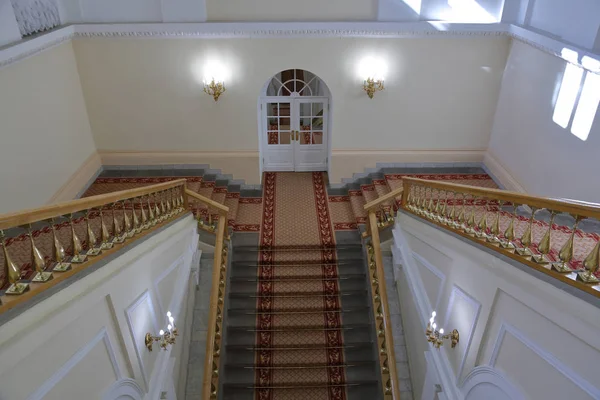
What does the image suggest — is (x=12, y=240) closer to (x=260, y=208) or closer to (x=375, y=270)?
(x=260, y=208)

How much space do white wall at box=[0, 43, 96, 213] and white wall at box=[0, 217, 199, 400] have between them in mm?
2402

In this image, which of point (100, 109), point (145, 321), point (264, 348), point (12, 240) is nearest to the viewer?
point (145, 321)

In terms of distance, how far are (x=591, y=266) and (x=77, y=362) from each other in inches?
151

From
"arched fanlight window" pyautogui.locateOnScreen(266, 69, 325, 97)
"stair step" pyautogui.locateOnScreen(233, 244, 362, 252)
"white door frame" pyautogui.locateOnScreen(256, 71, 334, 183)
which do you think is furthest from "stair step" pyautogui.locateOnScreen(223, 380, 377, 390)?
"arched fanlight window" pyautogui.locateOnScreen(266, 69, 325, 97)

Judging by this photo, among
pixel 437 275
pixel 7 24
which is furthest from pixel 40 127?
pixel 437 275

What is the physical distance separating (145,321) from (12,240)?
6.55 ft

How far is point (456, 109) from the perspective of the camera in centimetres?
881

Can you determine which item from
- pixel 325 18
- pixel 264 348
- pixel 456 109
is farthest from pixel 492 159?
pixel 264 348

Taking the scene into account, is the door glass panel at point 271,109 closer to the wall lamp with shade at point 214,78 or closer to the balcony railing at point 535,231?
the wall lamp with shade at point 214,78

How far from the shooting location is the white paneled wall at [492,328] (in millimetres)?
3084

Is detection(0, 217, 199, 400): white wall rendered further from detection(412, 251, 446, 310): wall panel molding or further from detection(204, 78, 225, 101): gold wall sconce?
detection(204, 78, 225, 101): gold wall sconce

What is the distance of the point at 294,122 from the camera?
31.1 ft

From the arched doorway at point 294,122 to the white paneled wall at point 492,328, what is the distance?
3908mm

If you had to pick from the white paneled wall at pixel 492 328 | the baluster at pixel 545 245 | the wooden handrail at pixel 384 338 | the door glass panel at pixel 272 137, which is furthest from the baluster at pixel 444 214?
the door glass panel at pixel 272 137
